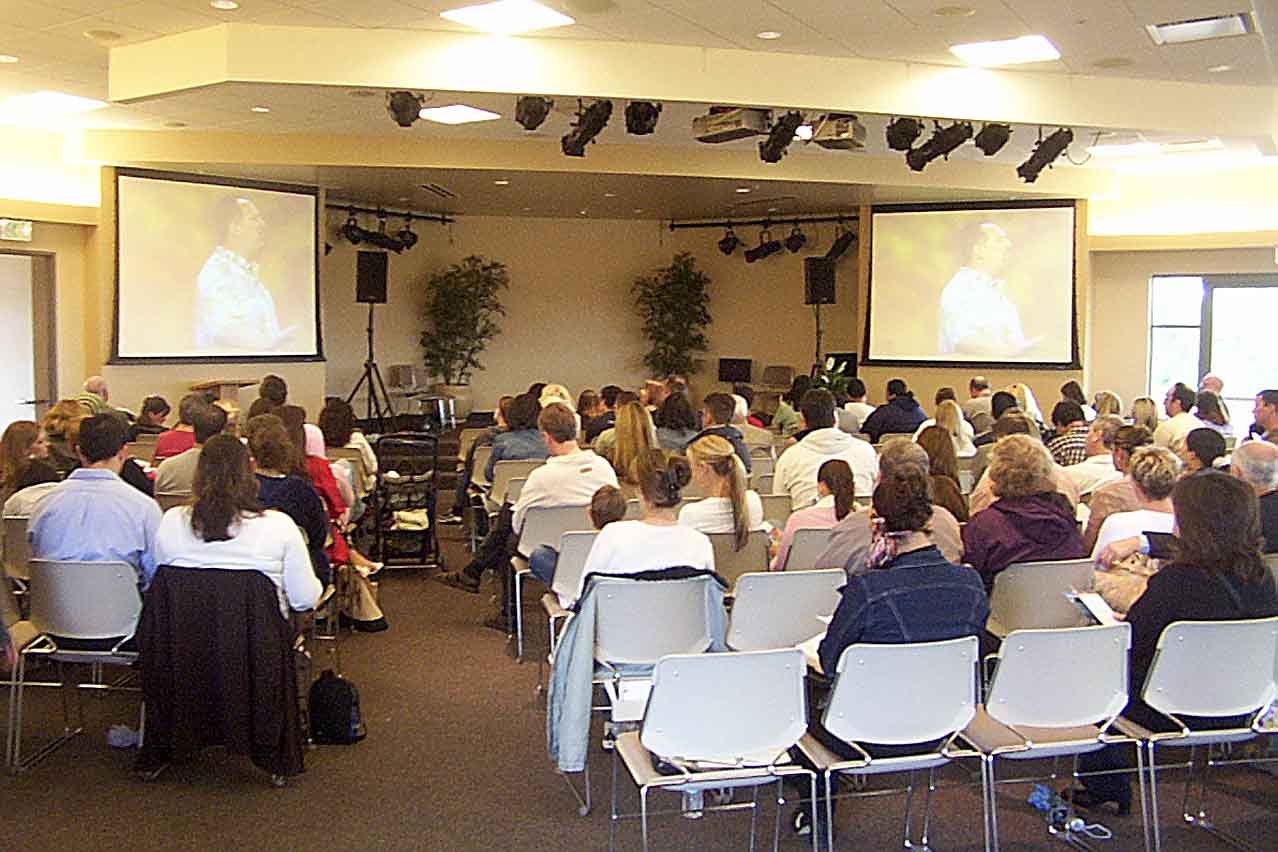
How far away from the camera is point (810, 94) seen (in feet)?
29.3

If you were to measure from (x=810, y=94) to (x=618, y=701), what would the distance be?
5.82 metres

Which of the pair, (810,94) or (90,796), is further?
(810,94)

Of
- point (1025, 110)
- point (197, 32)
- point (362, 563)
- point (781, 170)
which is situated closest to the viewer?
point (362, 563)

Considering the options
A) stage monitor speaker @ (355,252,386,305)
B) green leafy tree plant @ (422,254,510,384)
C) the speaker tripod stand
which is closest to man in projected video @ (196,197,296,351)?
stage monitor speaker @ (355,252,386,305)

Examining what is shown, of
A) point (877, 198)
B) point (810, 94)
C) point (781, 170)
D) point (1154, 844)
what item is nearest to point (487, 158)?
point (781, 170)

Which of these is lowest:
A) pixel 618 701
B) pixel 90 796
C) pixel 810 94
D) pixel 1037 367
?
pixel 90 796

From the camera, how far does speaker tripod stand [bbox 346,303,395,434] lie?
1667 centimetres

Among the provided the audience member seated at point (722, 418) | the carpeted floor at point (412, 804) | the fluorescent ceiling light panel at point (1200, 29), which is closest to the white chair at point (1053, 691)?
the carpeted floor at point (412, 804)

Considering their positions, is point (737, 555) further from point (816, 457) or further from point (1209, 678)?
point (1209, 678)

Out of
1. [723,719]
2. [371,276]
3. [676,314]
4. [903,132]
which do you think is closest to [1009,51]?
[903,132]

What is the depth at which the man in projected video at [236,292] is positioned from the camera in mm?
12828

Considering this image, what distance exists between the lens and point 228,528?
4.49 m

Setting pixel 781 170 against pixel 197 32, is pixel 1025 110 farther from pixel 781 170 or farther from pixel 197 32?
pixel 197 32

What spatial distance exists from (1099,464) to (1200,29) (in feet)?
10.5
